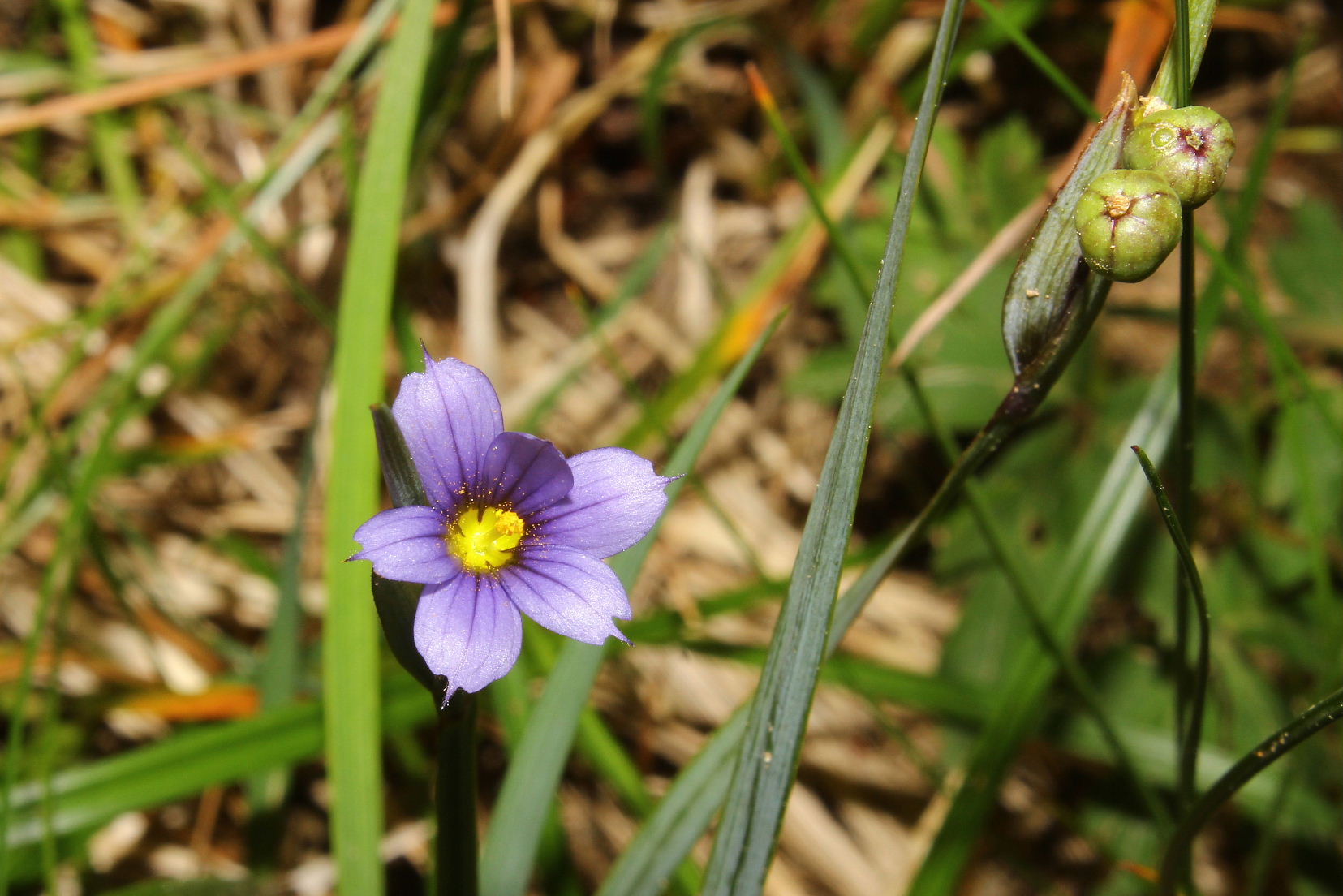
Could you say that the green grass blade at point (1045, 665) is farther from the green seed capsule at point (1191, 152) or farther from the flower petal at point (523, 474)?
the flower petal at point (523, 474)

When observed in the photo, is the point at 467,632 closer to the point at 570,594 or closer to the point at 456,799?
the point at 570,594

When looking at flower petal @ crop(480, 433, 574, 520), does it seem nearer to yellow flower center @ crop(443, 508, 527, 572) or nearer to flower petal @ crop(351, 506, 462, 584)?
yellow flower center @ crop(443, 508, 527, 572)

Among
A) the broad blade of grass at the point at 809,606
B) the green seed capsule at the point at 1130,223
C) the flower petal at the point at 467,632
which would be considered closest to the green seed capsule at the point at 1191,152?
the green seed capsule at the point at 1130,223

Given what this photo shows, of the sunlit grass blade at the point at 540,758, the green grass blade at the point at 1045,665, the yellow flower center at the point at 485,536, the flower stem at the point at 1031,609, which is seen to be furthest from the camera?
the green grass blade at the point at 1045,665

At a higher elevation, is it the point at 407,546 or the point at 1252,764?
the point at 1252,764

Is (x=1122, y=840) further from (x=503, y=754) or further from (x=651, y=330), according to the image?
(x=651, y=330)

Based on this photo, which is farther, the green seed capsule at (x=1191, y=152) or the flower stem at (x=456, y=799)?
the flower stem at (x=456, y=799)

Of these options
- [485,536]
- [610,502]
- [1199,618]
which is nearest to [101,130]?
[485,536]
